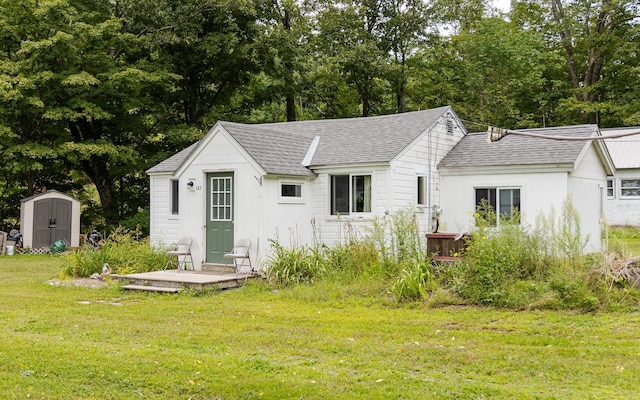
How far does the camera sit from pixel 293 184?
47.4 ft

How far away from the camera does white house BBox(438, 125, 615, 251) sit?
14781mm

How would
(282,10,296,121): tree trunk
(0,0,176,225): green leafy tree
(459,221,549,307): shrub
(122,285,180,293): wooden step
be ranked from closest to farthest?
(459,221,549,307): shrub
(122,285,180,293): wooden step
(0,0,176,225): green leafy tree
(282,10,296,121): tree trunk

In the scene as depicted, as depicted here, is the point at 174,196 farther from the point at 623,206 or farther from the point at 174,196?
the point at 623,206

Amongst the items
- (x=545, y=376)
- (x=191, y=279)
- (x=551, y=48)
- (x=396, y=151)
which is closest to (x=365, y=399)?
(x=545, y=376)

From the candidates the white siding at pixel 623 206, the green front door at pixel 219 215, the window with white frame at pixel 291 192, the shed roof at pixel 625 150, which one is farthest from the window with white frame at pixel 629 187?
the green front door at pixel 219 215

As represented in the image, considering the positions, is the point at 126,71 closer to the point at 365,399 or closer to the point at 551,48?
the point at 365,399

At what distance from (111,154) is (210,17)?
280 inches

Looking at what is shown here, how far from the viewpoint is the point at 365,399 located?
17.8 feet

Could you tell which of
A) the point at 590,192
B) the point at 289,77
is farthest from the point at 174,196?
the point at 590,192

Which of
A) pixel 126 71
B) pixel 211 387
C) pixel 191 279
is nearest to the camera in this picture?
pixel 211 387

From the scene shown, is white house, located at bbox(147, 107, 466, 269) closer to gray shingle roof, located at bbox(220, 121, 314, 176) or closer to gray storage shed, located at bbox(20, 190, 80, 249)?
gray shingle roof, located at bbox(220, 121, 314, 176)

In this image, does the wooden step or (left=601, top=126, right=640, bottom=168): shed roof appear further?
(left=601, top=126, right=640, bottom=168): shed roof

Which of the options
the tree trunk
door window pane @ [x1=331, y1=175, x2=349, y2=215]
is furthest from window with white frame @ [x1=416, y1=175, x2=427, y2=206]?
the tree trunk

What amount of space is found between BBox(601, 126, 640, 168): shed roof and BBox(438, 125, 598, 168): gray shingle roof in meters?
10.9
